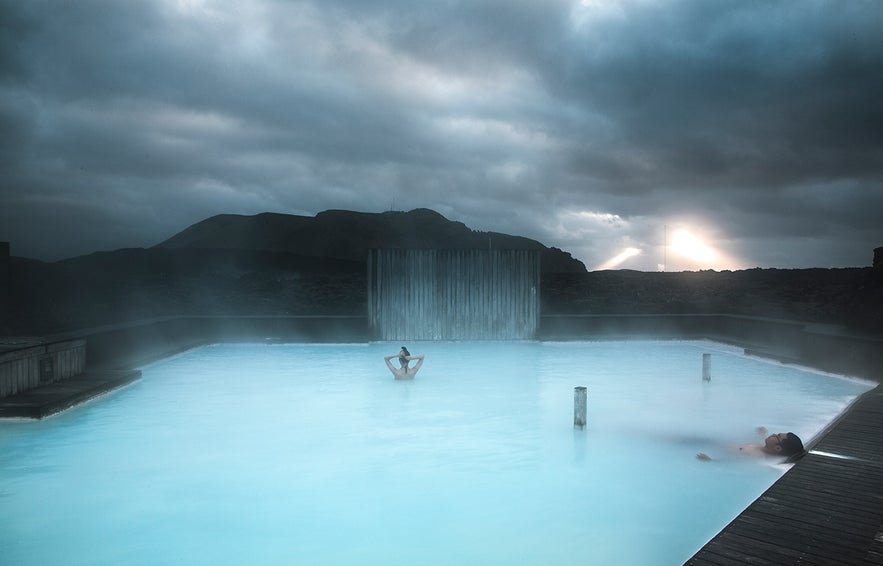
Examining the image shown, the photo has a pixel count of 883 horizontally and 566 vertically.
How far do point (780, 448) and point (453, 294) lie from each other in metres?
12.2

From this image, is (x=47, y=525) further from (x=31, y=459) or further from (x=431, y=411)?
(x=431, y=411)

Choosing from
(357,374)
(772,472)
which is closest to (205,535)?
(772,472)

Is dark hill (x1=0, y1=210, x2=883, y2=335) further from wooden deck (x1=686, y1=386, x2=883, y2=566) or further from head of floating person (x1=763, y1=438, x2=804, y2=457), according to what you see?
wooden deck (x1=686, y1=386, x2=883, y2=566)

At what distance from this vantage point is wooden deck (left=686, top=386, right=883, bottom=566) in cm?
370

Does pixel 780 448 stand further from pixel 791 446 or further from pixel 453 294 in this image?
pixel 453 294

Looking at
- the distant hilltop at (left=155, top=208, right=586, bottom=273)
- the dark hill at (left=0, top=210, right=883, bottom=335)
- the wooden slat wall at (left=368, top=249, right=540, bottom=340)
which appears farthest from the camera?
the distant hilltop at (left=155, top=208, right=586, bottom=273)

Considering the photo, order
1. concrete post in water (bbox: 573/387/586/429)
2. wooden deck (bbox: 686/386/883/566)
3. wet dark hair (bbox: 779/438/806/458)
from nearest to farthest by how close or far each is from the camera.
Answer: wooden deck (bbox: 686/386/883/566) → wet dark hair (bbox: 779/438/806/458) → concrete post in water (bbox: 573/387/586/429)

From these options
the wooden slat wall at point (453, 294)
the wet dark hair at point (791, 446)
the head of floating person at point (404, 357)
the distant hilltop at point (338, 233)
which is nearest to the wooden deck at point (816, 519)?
the wet dark hair at point (791, 446)

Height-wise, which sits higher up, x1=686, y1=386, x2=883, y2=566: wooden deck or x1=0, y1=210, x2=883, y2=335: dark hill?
x1=0, y1=210, x2=883, y2=335: dark hill

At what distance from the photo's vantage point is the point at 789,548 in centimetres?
380

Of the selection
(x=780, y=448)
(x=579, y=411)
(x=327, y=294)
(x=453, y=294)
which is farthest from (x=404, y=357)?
(x=327, y=294)

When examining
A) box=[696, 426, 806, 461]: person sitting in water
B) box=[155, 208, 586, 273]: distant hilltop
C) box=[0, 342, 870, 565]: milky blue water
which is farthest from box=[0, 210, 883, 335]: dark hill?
box=[155, 208, 586, 273]: distant hilltop

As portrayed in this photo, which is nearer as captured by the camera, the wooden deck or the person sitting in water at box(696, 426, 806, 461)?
the wooden deck

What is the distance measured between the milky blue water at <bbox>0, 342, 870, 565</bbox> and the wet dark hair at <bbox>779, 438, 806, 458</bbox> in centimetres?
40
